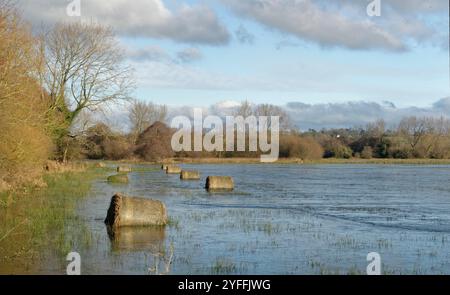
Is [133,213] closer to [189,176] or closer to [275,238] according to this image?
[275,238]

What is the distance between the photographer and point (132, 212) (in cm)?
1848

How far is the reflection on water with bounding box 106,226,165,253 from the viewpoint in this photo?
1531cm

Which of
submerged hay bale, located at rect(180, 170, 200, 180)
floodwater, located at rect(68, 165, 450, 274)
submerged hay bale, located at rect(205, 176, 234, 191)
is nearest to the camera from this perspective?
floodwater, located at rect(68, 165, 450, 274)

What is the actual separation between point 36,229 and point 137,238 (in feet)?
11.0

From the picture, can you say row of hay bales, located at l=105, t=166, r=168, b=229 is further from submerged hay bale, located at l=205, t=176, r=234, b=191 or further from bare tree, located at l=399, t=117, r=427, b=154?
bare tree, located at l=399, t=117, r=427, b=154

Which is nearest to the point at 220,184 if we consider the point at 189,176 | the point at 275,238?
the point at 189,176

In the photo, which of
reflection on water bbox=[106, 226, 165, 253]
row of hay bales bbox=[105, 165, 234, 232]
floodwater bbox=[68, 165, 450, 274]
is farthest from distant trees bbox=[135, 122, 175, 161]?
reflection on water bbox=[106, 226, 165, 253]

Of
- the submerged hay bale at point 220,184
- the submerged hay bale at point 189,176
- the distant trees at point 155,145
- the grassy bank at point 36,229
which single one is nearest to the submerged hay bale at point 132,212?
the grassy bank at point 36,229

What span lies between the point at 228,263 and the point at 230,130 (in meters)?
77.8

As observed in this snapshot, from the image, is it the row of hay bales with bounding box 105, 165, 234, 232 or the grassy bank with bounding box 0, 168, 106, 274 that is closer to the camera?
the grassy bank with bounding box 0, 168, 106, 274

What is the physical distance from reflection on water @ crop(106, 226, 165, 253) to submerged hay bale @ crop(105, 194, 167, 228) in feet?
0.79

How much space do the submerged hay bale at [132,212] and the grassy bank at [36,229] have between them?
1.01 meters

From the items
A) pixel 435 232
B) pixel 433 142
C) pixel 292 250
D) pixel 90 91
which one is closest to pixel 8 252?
pixel 292 250

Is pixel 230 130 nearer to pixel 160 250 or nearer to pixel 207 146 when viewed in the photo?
pixel 207 146
